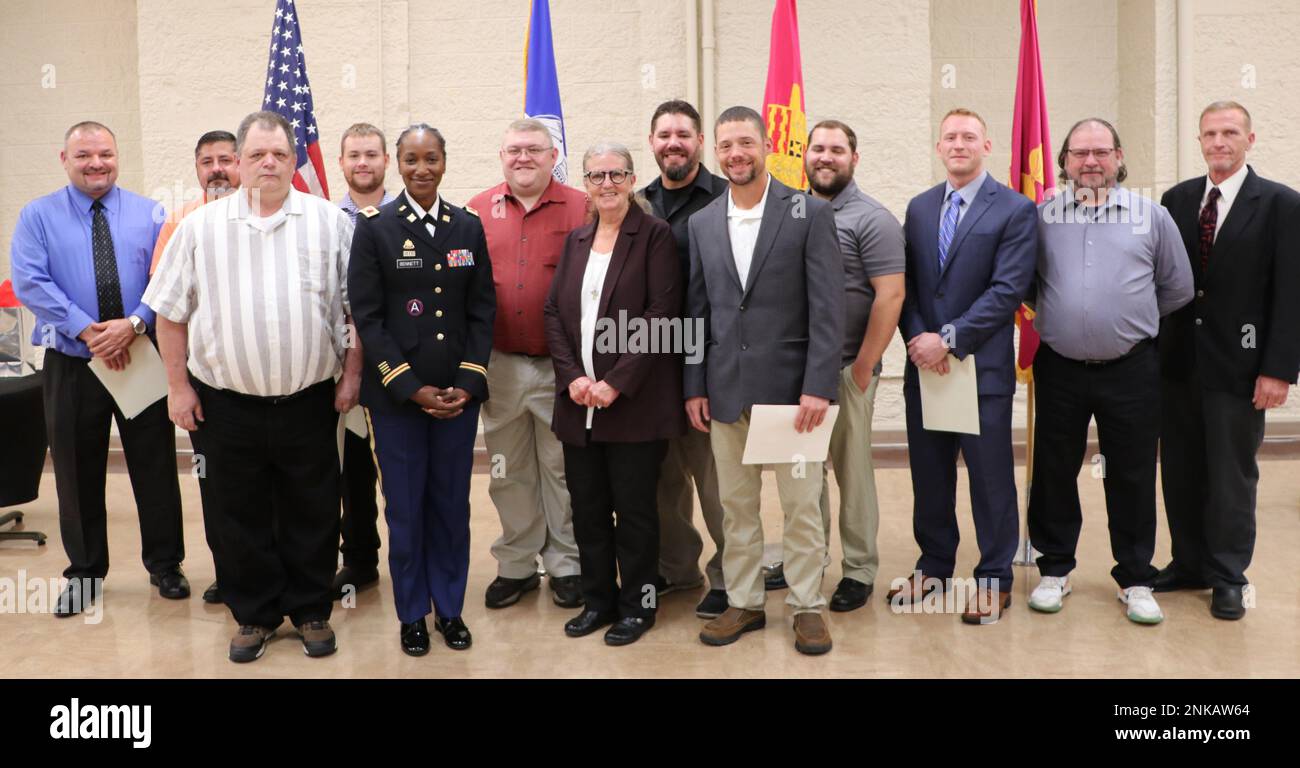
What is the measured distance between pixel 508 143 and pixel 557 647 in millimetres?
1859

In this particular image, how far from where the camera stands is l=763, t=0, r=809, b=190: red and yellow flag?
16.6 feet

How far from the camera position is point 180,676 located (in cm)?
→ 348

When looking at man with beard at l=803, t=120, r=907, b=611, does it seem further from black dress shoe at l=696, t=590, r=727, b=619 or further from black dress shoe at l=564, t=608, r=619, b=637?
black dress shoe at l=564, t=608, r=619, b=637

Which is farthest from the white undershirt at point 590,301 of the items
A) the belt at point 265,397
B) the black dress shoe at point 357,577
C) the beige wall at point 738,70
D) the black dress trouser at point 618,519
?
the beige wall at point 738,70

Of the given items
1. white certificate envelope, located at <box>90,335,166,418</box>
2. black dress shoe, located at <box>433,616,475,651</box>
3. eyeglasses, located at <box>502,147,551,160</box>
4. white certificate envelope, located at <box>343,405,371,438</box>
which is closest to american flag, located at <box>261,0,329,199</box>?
white certificate envelope, located at <box>90,335,166,418</box>

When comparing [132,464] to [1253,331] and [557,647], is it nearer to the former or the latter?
[557,647]

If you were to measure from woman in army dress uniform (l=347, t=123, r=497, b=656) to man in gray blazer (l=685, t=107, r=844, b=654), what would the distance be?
79 cm

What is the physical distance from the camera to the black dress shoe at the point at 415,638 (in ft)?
11.9

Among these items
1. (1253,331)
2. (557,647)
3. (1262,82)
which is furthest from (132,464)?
(1262,82)

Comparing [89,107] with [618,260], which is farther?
[89,107]

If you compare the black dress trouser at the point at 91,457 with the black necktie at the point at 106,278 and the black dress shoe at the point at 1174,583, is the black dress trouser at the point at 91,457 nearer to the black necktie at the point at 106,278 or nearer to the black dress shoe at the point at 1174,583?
the black necktie at the point at 106,278

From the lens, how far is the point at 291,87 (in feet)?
17.2

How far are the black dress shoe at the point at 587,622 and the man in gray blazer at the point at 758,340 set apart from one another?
1.31ft

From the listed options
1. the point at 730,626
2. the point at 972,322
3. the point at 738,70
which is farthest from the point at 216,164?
the point at 738,70
